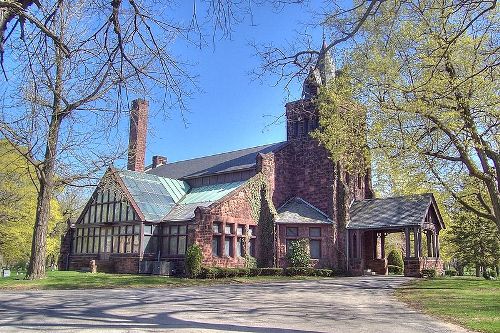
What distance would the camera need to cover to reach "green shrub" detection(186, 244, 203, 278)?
2617 cm

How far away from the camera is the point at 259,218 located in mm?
32281

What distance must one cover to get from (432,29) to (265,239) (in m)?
19.0

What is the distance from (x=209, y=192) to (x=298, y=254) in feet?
28.5

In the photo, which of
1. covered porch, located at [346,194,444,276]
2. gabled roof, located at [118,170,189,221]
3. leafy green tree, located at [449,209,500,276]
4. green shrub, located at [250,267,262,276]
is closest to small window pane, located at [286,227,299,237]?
covered porch, located at [346,194,444,276]

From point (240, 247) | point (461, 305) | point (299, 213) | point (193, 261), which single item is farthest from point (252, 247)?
point (461, 305)

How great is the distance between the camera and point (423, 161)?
1898 centimetres

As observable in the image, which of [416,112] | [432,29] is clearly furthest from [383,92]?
[432,29]

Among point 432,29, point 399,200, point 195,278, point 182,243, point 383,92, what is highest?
point 432,29

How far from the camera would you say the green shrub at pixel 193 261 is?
2617 cm

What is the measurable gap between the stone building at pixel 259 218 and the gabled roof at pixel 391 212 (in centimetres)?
7

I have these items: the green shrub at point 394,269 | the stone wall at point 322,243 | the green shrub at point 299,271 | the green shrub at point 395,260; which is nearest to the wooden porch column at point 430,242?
the green shrub at point 394,269

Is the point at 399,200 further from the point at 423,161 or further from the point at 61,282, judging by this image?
the point at 61,282

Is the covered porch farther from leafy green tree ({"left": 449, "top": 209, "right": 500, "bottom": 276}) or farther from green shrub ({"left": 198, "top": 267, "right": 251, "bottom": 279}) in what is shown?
leafy green tree ({"left": 449, "top": 209, "right": 500, "bottom": 276})

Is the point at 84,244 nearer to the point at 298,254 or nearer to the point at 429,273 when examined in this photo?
the point at 298,254
